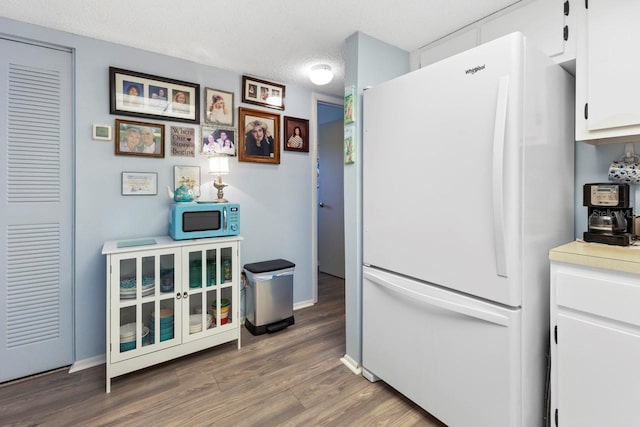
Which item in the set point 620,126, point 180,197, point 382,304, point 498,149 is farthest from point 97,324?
point 620,126

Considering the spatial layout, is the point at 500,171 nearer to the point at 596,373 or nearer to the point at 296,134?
the point at 596,373

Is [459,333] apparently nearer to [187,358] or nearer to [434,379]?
[434,379]

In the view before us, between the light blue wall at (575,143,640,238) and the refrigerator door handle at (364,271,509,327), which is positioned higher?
the light blue wall at (575,143,640,238)

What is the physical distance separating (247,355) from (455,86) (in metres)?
2.22

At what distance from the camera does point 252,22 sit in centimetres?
188

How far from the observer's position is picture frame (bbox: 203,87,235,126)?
99.1 inches

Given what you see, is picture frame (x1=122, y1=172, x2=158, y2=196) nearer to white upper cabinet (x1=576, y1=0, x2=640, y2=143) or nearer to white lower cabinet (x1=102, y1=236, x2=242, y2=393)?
white lower cabinet (x1=102, y1=236, x2=242, y2=393)

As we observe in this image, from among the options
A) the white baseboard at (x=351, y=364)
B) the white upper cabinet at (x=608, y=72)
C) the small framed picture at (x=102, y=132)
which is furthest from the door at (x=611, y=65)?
the small framed picture at (x=102, y=132)

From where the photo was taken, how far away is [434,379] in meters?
1.50

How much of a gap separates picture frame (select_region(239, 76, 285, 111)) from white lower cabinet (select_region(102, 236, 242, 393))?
1.26 metres

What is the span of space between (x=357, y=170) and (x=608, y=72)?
4.18ft

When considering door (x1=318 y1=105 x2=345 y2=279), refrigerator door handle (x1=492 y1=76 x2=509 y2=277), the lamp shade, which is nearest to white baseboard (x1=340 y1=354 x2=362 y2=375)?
refrigerator door handle (x1=492 y1=76 x2=509 y2=277)

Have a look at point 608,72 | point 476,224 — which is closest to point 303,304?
point 476,224

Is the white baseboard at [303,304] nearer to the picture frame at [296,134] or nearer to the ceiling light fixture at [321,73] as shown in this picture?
the picture frame at [296,134]
